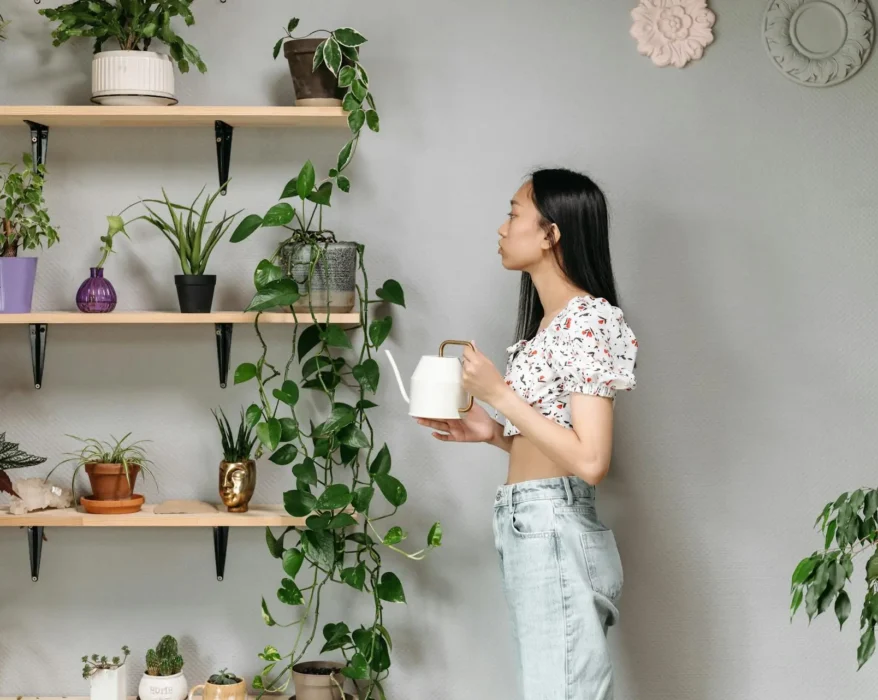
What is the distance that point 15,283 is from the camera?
2248 millimetres

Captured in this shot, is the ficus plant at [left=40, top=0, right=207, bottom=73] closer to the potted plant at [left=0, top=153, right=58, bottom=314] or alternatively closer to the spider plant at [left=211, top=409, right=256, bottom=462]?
the potted plant at [left=0, top=153, right=58, bottom=314]

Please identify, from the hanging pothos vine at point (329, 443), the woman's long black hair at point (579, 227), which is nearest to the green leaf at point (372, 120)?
the hanging pothos vine at point (329, 443)

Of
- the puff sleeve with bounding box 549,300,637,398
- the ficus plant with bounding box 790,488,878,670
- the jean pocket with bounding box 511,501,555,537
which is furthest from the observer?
Answer: the jean pocket with bounding box 511,501,555,537

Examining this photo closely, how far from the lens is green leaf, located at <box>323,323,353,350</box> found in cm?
222

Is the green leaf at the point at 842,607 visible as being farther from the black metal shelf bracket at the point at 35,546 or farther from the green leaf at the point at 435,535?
the black metal shelf bracket at the point at 35,546

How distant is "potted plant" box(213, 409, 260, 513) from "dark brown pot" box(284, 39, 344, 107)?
707mm

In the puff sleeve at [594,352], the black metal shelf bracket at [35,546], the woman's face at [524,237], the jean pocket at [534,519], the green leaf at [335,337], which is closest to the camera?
the puff sleeve at [594,352]

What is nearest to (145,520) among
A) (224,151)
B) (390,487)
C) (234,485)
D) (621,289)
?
(234,485)

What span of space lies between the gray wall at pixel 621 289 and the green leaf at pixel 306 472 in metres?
0.20

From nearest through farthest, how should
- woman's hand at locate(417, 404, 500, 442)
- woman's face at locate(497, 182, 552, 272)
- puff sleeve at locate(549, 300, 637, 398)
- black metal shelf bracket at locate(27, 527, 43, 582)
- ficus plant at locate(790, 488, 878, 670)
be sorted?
ficus plant at locate(790, 488, 878, 670)
puff sleeve at locate(549, 300, 637, 398)
woman's face at locate(497, 182, 552, 272)
woman's hand at locate(417, 404, 500, 442)
black metal shelf bracket at locate(27, 527, 43, 582)

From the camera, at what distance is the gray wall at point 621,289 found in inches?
95.2

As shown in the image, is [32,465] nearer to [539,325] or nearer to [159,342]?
[159,342]

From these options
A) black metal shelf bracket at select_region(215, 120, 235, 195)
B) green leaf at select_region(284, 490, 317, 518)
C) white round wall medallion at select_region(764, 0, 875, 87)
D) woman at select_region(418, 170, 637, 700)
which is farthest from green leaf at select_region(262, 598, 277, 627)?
white round wall medallion at select_region(764, 0, 875, 87)

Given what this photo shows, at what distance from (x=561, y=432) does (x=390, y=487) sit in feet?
1.80
